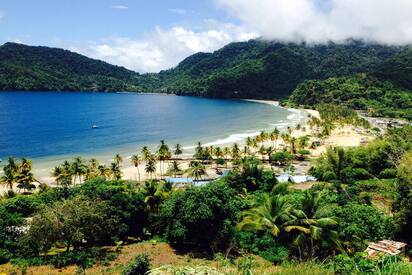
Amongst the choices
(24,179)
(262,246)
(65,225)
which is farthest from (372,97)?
(65,225)

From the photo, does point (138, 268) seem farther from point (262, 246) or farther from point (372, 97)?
point (372, 97)

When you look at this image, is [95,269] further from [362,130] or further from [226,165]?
[362,130]

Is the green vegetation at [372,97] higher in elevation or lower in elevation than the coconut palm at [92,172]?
higher

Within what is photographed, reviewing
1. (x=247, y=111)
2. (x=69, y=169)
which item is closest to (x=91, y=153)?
(x=69, y=169)

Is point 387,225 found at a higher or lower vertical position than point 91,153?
higher

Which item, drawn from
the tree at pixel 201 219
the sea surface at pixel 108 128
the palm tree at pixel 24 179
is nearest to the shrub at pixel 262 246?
the tree at pixel 201 219

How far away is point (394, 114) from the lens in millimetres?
144250

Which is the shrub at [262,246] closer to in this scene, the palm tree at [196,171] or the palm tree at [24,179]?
the palm tree at [196,171]

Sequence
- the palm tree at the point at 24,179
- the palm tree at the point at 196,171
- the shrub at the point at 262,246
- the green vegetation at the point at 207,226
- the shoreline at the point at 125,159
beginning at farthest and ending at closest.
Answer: the shoreline at the point at 125,159 → the palm tree at the point at 196,171 → the palm tree at the point at 24,179 → the shrub at the point at 262,246 → the green vegetation at the point at 207,226

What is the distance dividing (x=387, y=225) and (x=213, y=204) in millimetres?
12865

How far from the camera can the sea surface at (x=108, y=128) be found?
93.7 meters

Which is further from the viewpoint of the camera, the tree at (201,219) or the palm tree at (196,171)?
the palm tree at (196,171)

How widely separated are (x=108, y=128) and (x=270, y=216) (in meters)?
108

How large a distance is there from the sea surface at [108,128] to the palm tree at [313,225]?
63058 mm
